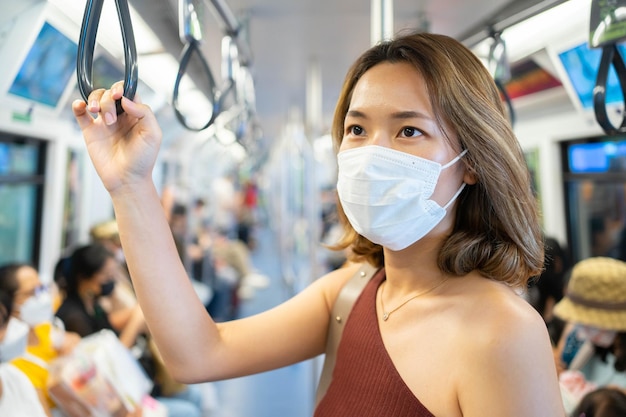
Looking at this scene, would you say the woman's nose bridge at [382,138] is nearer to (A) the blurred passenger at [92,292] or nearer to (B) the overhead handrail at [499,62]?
(B) the overhead handrail at [499,62]

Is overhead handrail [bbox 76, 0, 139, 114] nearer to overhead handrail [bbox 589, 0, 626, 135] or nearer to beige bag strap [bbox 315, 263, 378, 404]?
beige bag strap [bbox 315, 263, 378, 404]

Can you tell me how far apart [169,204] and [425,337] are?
3.23 metres

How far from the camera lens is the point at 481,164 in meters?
0.90

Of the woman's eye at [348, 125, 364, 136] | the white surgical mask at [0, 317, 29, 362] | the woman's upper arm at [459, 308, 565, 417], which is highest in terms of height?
the woman's eye at [348, 125, 364, 136]

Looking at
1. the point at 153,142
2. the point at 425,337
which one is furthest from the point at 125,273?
the point at 425,337

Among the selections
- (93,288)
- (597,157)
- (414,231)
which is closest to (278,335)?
(414,231)

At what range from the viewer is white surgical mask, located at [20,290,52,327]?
1276 mm

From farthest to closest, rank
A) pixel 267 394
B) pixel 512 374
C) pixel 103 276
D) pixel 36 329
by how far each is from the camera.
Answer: pixel 267 394
pixel 103 276
pixel 36 329
pixel 512 374

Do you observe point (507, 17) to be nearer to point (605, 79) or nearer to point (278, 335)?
point (605, 79)

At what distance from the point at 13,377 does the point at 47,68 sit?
0.87 meters

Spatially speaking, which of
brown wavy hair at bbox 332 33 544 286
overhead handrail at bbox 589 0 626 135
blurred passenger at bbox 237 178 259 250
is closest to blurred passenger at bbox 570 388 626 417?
brown wavy hair at bbox 332 33 544 286

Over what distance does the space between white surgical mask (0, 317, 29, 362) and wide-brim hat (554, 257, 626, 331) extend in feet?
6.12

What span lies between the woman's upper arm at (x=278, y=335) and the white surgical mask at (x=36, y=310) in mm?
640

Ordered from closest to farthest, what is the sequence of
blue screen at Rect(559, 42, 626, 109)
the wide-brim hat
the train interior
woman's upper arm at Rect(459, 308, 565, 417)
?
woman's upper arm at Rect(459, 308, 565, 417) < the train interior < blue screen at Rect(559, 42, 626, 109) < the wide-brim hat
